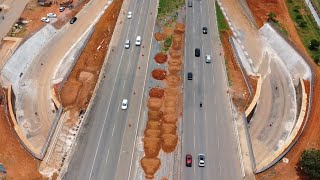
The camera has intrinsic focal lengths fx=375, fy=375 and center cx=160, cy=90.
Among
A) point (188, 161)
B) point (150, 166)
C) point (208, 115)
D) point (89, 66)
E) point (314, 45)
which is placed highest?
point (314, 45)

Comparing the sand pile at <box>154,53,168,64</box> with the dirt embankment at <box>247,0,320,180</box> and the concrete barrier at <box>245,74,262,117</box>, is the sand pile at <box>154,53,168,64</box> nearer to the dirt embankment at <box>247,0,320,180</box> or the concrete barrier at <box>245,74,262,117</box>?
the concrete barrier at <box>245,74,262,117</box>

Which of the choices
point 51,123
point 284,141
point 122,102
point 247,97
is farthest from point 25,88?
point 284,141

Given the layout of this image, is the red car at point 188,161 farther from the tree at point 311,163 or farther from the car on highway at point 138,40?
the car on highway at point 138,40

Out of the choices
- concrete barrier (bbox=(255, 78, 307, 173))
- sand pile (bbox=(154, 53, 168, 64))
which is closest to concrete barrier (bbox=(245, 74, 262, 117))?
concrete barrier (bbox=(255, 78, 307, 173))

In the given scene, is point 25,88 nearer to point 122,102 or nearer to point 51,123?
point 51,123

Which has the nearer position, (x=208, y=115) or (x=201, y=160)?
(x=201, y=160)

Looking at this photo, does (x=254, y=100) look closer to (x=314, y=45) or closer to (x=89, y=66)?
(x=314, y=45)

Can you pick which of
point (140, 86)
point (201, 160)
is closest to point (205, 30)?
point (140, 86)
